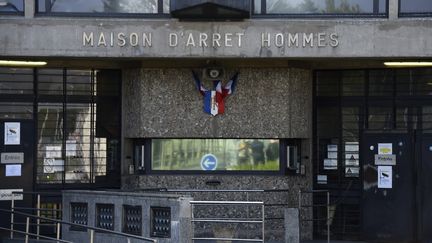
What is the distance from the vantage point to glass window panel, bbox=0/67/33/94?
60.9 feet

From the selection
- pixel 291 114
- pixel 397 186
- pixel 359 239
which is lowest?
pixel 359 239

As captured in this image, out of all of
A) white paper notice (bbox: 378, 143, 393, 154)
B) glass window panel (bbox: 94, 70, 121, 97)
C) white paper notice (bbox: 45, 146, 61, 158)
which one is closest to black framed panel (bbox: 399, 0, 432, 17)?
white paper notice (bbox: 378, 143, 393, 154)

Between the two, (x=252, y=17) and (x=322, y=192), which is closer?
(x=252, y=17)

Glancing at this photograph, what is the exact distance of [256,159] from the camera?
725 inches

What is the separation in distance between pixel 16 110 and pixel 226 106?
14.5 feet

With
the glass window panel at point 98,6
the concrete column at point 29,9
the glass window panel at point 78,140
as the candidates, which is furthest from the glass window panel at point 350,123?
the concrete column at point 29,9

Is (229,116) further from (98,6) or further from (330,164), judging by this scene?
(98,6)

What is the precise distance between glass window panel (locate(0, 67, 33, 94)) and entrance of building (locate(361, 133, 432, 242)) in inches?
286

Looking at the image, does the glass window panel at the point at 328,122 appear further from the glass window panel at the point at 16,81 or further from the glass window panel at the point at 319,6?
the glass window panel at the point at 16,81

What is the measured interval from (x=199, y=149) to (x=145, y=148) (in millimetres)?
1139

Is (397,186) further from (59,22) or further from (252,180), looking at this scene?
(59,22)

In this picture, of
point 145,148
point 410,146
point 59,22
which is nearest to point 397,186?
point 410,146

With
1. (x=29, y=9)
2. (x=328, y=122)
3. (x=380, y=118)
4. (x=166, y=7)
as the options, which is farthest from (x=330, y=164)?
(x=29, y=9)

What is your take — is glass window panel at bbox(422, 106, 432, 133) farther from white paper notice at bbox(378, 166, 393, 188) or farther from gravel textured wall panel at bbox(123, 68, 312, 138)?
gravel textured wall panel at bbox(123, 68, 312, 138)
